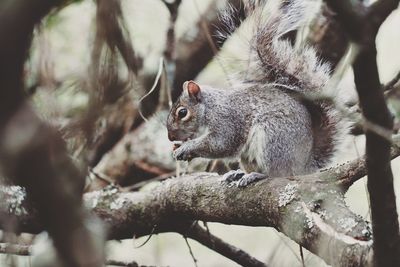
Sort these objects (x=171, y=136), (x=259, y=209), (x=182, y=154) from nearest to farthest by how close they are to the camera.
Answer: (x=259, y=209) < (x=182, y=154) < (x=171, y=136)

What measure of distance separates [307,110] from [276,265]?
1139 mm

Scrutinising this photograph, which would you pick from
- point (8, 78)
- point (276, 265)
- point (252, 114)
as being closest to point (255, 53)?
point (252, 114)

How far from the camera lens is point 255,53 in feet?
8.71

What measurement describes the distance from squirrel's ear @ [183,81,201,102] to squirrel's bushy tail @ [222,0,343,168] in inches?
10.3

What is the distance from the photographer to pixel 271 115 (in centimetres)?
253

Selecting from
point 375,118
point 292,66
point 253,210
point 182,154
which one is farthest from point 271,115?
point 375,118

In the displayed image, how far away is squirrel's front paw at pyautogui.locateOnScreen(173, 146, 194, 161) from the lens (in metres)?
2.64

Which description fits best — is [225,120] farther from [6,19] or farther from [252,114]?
[6,19]

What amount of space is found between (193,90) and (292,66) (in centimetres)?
48

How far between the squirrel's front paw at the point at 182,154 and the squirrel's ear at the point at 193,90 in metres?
0.27

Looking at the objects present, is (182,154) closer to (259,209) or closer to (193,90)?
(193,90)

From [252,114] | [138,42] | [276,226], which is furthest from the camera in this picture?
[138,42]

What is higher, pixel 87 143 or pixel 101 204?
pixel 87 143

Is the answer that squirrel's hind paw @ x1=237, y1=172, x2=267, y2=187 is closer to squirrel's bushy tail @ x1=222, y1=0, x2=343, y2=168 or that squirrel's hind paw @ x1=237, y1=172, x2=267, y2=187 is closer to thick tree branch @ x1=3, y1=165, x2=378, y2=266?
thick tree branch @ x1=3, y1=165, x2=378, y2=266
